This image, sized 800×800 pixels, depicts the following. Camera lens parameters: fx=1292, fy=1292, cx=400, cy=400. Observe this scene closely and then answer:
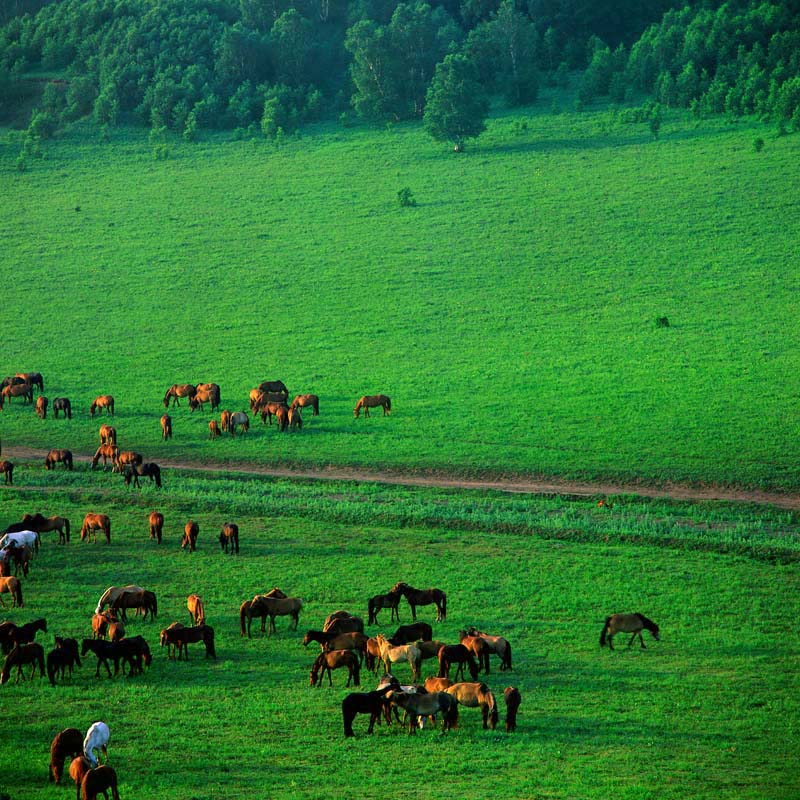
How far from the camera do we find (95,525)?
30516mm

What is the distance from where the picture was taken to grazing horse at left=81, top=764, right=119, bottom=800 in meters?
16.8

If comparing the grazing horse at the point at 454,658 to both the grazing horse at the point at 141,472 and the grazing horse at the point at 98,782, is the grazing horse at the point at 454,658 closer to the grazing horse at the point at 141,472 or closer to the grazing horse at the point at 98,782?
the grazing horse at the point at 98,782

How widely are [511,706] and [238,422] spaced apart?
23.5 m

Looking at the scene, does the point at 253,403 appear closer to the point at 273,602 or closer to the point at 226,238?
the point at 273,602

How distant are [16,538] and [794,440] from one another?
2279 cm

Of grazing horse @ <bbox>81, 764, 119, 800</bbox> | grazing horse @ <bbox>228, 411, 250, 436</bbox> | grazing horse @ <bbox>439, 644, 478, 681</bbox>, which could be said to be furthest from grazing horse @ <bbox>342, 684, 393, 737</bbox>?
grazing horse @ <bbox>228, 411, 250, 436</bbox>

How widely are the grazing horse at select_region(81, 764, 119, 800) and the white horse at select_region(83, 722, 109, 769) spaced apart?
3.62 feet

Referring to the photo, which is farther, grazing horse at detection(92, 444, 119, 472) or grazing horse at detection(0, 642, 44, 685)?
grazing horse at detection(92, 444, 119, 472)

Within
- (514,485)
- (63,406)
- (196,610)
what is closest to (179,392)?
(63,406)

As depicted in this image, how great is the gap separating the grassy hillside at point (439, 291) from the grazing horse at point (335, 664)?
55.0ft

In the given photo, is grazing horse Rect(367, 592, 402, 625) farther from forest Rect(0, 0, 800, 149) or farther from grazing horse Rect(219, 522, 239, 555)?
forest Rect(0, 0, 800, 149)

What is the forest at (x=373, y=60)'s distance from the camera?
75.6 meters

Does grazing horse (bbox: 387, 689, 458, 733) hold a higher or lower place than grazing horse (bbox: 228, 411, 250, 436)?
lower

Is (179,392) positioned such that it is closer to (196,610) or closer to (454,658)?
(196,610)
